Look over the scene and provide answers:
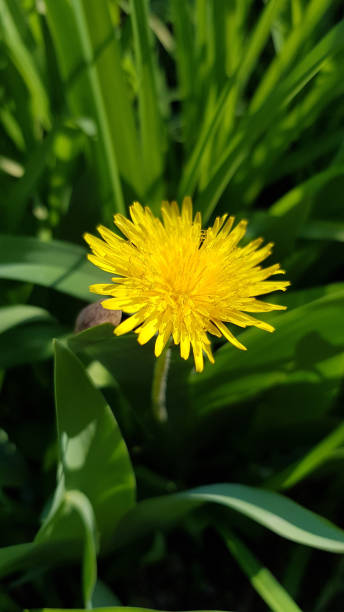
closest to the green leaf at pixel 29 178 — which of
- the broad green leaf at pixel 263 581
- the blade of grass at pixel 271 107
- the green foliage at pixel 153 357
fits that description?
the green foliage at pixel 153 357

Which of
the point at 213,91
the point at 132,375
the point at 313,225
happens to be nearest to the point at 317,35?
the point at 213,91

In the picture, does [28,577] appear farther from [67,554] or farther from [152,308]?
[152,308]

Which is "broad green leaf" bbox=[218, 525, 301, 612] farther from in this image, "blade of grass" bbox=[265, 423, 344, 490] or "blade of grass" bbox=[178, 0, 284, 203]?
"blade of grass" bbox=[178, 0, 284, 203]

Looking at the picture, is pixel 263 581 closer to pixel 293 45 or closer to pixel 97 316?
pixel 97 316

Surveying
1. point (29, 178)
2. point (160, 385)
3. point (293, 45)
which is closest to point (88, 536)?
point (160, 385)

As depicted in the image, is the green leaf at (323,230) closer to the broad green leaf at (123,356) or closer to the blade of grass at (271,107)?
the blade of grass at (271,107)

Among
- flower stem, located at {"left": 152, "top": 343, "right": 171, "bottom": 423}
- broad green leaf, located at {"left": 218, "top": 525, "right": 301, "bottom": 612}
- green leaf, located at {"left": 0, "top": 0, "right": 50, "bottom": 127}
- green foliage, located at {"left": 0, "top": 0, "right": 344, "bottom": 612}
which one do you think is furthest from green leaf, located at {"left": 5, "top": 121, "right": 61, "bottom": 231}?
broad green leaf, located at {"left": 218, "top": 525, "right": 301, "bottom": 612}
